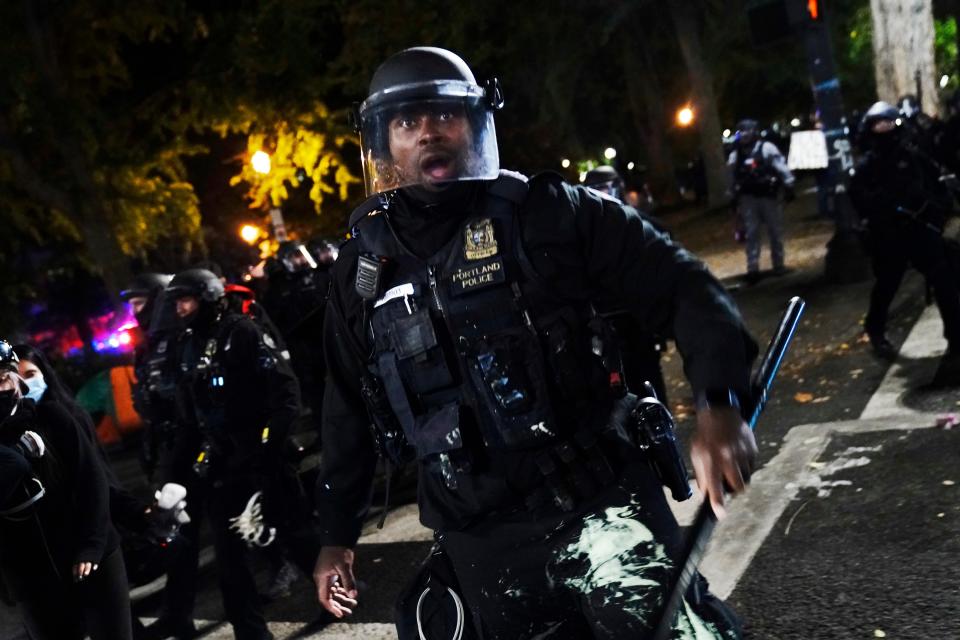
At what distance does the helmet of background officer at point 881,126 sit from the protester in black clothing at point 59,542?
18.7 feet

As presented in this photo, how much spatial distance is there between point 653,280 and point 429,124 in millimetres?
736

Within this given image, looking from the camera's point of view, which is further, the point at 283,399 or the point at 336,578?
the point at 283,399

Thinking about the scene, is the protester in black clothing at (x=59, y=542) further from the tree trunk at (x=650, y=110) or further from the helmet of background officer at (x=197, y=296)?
the tree trunk at (x=650, y=110)

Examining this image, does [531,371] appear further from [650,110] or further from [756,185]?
[650,110]

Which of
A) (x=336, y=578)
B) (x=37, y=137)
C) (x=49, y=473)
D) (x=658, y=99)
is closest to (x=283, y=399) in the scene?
(x=49, y=473)

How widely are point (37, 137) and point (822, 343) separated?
12.5 meters

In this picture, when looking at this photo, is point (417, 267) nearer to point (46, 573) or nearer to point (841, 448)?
point (46, 573)

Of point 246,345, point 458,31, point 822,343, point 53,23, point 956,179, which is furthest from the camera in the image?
point 458,31

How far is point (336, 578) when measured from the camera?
2488 millimetres

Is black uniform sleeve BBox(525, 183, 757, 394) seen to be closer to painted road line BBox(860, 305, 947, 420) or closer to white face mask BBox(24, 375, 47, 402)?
white face mask BBox(24, 375, 47, 402)

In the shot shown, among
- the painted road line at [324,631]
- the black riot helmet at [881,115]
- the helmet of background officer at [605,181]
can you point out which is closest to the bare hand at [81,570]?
the painted road line at [324,631]

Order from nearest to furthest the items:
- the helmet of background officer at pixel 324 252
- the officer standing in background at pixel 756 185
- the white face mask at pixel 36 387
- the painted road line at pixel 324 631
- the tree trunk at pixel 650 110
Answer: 1. the white face mask at pixel 36 387
2. the painted road line at pixel 324 631
3. the helmet of background officer at pixel 324 252
4. the officer standing in background at pixel 756 185
5. the tree trunk at pixel 650 110

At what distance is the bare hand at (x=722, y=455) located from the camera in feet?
6.08

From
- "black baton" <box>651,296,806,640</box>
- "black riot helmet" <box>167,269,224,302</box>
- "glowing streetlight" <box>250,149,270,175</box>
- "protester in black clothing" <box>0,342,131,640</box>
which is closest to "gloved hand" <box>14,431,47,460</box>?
"protester in black clothing" <box>0,342,131,640</box>
